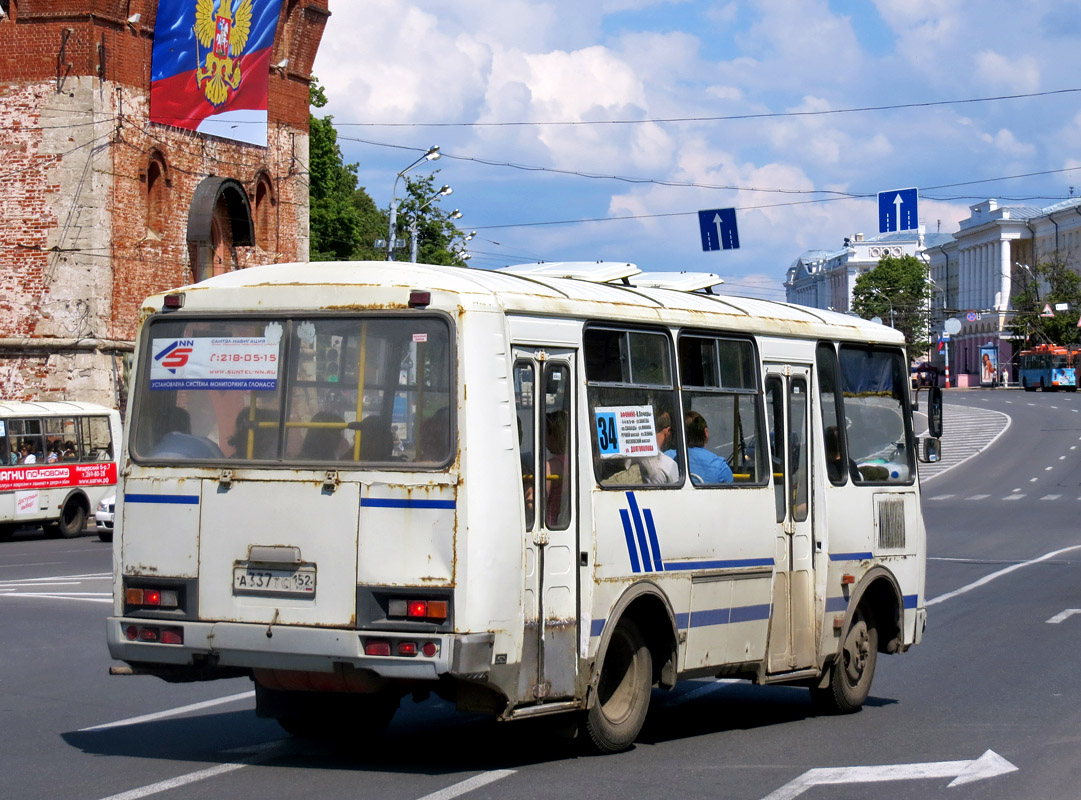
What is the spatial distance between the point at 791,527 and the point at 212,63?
31147mm

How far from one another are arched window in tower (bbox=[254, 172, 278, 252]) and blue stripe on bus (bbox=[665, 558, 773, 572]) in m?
35.7

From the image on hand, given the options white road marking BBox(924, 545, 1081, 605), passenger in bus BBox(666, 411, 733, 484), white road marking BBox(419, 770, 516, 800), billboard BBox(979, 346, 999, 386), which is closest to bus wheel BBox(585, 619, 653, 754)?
white road marking BBox(419, 770, 516, 800)

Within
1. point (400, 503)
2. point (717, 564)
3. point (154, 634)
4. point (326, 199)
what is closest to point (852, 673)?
point (717, 564)

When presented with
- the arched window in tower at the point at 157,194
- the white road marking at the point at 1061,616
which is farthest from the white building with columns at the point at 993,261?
the white road marking at the point at 1061,616

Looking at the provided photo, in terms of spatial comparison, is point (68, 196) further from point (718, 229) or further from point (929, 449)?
point (929, 449)

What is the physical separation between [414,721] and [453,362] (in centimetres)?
311

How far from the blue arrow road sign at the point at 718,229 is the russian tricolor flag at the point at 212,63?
37.8ft

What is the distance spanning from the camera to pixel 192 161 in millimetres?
39781

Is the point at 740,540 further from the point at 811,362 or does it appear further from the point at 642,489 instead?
the point at 811,362

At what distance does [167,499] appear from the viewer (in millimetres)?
7832

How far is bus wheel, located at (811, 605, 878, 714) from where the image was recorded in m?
10.6

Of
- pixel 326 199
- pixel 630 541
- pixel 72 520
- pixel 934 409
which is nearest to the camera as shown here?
pixel 630 541

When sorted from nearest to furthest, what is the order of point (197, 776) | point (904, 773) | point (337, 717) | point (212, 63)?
point (197, 776), point (904, 773), point (337, 717), point (212, 63)

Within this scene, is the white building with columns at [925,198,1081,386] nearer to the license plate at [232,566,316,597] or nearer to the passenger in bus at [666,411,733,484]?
the passenger in bus at [666,411,733,484]
